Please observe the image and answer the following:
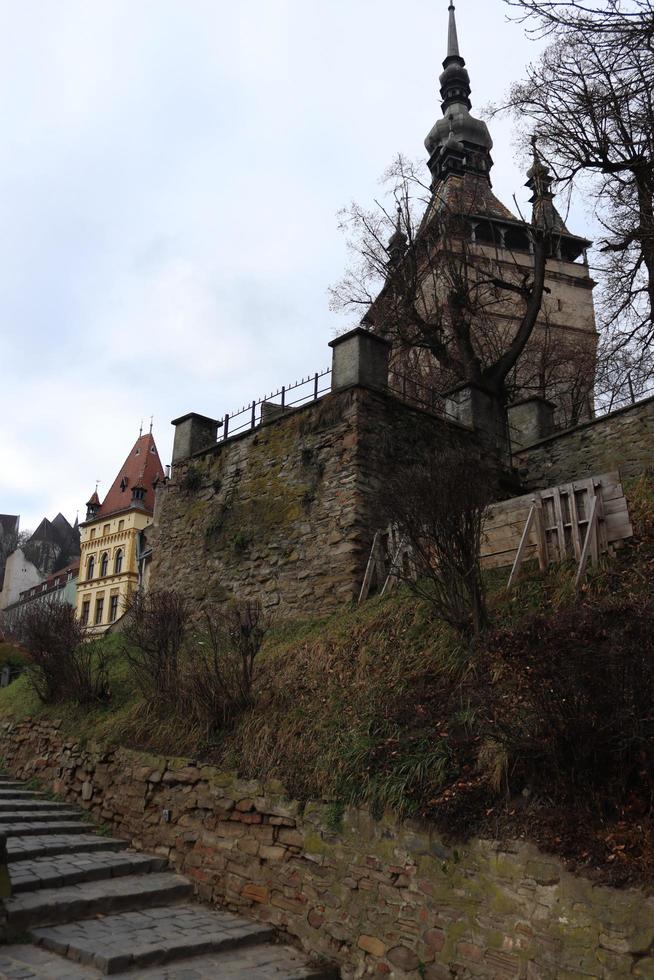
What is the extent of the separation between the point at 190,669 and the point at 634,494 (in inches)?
213

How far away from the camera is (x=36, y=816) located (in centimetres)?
881

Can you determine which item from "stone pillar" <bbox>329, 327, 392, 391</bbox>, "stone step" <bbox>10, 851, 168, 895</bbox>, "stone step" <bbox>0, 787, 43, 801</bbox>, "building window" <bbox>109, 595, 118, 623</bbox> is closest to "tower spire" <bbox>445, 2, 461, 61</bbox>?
"stone pillar" <bbox>329, 327, 392, 391</bbox>

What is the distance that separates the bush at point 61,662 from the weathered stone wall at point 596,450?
319 inches

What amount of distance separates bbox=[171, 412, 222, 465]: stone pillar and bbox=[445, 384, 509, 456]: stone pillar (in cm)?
469

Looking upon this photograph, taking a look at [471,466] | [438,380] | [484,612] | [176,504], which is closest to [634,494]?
[471,466]

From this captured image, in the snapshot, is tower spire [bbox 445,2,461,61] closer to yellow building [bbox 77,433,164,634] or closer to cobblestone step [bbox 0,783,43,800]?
yellow building [bbox 77,433,164,634]

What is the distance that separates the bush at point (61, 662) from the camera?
10844mm

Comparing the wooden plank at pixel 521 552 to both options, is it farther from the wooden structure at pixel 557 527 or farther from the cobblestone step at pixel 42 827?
the cobblestone step at pixel 42 827

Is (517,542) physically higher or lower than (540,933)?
higher

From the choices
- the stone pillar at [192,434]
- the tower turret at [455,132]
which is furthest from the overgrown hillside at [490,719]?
the tower turret at [455,132]

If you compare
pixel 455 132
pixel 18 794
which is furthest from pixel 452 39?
pixel 18 794

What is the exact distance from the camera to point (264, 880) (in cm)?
639

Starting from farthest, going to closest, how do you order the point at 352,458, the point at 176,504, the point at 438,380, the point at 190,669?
1. the point at 438,380
2. the point at 176,504
3. the point at 352,458
4. the point at 190,669

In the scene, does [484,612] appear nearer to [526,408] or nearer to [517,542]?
[517,542]
